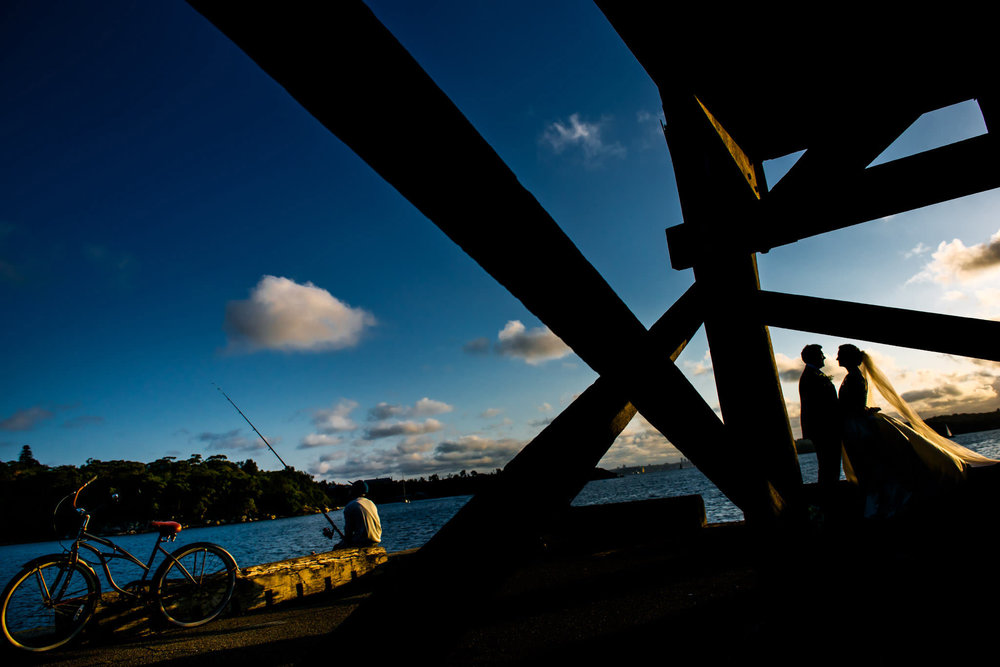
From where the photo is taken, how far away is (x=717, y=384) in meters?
3.02

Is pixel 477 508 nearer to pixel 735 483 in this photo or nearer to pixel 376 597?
pixel 376 597

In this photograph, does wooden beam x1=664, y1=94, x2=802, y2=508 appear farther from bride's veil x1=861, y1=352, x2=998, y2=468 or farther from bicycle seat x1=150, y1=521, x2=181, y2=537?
bicycle seat x1=150, y1=521, x2=181, y2=537

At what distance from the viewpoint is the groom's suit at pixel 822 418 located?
188 inches

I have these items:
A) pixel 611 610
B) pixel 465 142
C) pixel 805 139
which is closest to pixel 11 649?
pixel 611 610

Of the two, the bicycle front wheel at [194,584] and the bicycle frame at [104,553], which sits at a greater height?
the bicycle frame at [104,553]

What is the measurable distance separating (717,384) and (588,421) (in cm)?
217

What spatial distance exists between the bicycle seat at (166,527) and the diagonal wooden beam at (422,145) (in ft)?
20.7

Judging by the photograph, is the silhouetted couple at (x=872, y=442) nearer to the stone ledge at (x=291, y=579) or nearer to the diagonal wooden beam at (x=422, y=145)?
the diagonal wooden beam at (x=422, y=145)

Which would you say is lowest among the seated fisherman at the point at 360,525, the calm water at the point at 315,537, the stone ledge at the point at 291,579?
the calm water at the point at 315,537

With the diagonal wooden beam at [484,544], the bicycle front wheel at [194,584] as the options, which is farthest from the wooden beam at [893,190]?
the bicycle front wheel at [194,584]

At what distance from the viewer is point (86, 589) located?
4.60 meters

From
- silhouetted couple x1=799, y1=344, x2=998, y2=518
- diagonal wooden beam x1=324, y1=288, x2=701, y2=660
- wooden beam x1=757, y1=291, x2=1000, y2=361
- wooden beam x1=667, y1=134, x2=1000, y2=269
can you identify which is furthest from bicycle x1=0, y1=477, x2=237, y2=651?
silhouetted couple x1=799, y1=344, x2=998, y2=518

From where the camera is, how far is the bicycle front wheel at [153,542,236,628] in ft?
16.2

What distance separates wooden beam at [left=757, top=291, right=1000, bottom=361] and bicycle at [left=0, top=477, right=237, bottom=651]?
6276 mm
